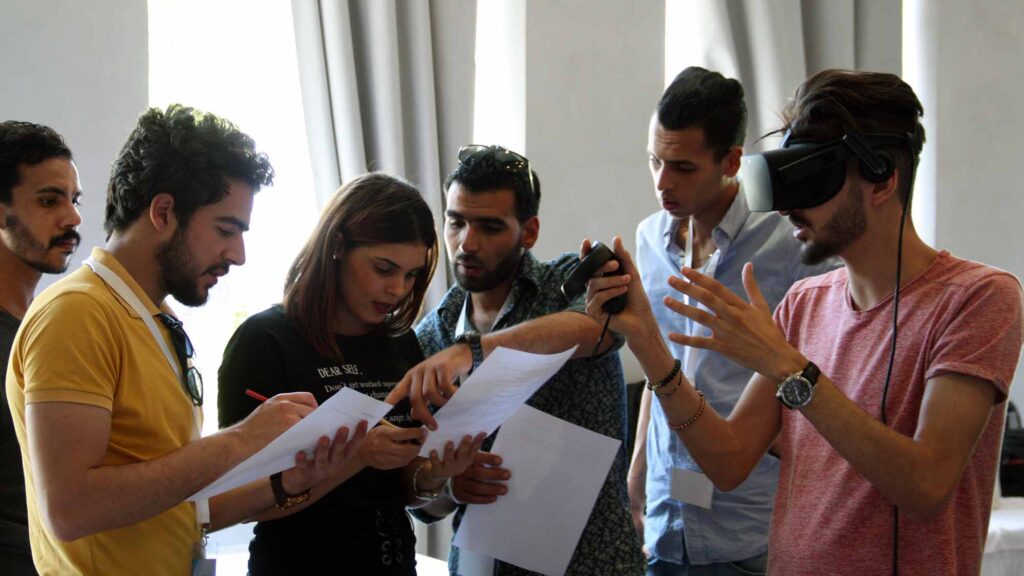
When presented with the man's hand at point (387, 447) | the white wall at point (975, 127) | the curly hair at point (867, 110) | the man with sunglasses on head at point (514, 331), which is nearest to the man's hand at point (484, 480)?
the man with sunglasses on head at point (514, 331)

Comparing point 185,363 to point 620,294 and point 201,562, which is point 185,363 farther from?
point 620,294

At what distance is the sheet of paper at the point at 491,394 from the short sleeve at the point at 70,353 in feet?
1.69

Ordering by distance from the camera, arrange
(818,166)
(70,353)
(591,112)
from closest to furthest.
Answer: (70,353), (818,166), (591,112)

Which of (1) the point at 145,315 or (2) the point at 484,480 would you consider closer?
(1) the point at 145,315

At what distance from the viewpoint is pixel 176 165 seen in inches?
61.5

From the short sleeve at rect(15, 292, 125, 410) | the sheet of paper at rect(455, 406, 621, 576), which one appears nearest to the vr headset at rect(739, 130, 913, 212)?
the sheet of paper at rect(455, 406, 621, 576)

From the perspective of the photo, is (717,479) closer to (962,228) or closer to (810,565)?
(810,565)

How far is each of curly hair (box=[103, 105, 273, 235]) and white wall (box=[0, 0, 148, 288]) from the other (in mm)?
1172

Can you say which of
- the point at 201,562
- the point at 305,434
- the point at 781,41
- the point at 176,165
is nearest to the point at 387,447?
the point at 305,434

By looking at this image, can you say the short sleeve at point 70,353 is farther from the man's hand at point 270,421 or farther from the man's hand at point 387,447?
the man's hand at point 387,447

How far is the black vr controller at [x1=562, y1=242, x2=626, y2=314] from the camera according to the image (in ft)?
5.75

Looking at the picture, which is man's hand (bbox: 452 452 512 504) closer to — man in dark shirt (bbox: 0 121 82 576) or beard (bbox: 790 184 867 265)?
beard (bbox: 790 184 867 265)

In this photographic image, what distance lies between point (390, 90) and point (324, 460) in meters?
1.87

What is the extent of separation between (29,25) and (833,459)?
2.28 metres
